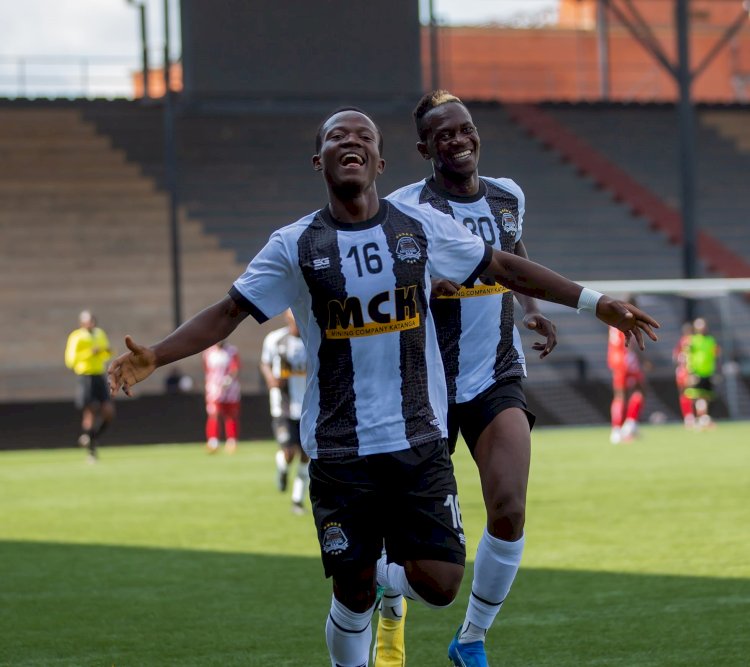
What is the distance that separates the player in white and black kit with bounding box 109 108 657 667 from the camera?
17.1 ft

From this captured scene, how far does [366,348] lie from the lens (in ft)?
17.2

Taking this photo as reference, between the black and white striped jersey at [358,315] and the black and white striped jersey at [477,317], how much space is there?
3.35 ft

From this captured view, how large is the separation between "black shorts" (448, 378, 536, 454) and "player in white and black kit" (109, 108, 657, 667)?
97 centimetres

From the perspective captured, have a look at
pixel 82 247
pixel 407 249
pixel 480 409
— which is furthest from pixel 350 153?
pixel 82 247

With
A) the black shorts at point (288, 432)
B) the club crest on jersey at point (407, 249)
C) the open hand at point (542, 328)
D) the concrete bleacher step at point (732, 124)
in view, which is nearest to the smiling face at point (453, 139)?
the open hand at point (542, 328)

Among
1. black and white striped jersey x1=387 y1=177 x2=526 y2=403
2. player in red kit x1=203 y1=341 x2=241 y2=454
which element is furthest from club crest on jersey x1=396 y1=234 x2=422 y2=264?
player in red kit x1=203 y1=341 x2=241 y2=454

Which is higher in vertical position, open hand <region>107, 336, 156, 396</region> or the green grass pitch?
open hand <region>107, 336, 156, 396</region>

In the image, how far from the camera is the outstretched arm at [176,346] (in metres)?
4.98

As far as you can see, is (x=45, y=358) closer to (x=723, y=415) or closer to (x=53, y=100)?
(x=53, y=100)

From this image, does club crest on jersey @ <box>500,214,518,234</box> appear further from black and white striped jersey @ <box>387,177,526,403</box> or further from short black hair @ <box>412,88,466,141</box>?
short black hair @ <box>412,88,466,141</box>

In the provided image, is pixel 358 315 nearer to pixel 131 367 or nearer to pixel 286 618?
pixel 131 367

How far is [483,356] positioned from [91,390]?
17.3 m

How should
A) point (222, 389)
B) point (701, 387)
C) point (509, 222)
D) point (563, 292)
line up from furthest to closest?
point (701, 387) → point (222, 389) → point (509, 222) → point (563, 292)

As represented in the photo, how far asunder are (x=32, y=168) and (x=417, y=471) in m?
28.0
